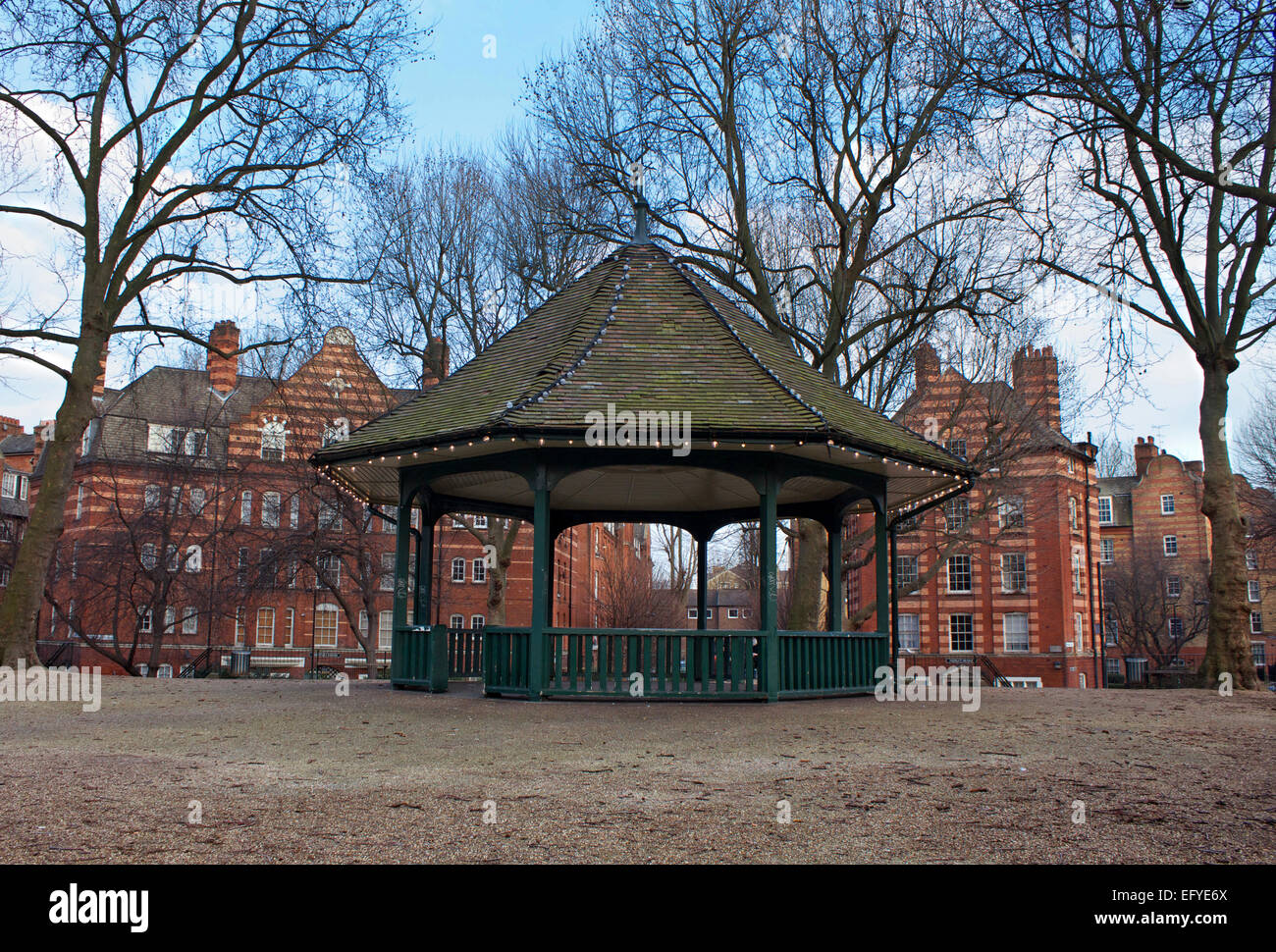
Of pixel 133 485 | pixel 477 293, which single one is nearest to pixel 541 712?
pixel 477 293

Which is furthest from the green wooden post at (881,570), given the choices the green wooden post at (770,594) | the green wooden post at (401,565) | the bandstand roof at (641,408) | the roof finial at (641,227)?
the green wooden post at (401,565)

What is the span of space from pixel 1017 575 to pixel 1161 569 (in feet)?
36.0

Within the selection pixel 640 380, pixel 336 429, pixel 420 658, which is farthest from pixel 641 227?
pixel 336 429

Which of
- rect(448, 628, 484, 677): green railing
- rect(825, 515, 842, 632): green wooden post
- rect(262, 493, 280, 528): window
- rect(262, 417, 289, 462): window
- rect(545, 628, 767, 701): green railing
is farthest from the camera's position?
rect(262, 417, 289, 462): window

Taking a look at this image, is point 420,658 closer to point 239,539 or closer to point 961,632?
point 239,539

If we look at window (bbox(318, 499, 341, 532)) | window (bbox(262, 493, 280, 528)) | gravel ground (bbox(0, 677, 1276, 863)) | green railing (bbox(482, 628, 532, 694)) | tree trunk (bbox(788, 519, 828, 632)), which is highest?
window (bbox(262, 493, 280, 528))

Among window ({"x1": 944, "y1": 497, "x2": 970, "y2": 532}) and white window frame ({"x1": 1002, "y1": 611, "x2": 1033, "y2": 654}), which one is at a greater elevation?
window ({"x1": 944, "y1": 497, "x2": 970, "y2": 532})

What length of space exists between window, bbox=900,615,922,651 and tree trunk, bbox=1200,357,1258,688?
126 ft

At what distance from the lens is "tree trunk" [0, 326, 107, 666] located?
17.5m

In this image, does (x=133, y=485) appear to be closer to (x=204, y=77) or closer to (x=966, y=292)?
(x=204, y=77)

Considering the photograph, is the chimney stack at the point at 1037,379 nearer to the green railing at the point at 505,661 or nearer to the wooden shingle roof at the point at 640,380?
the wooden shingle roof at the point at 640,380

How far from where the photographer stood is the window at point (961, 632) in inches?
2169

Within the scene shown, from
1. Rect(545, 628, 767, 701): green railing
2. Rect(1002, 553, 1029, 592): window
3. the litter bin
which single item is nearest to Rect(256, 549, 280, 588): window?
the litter bin

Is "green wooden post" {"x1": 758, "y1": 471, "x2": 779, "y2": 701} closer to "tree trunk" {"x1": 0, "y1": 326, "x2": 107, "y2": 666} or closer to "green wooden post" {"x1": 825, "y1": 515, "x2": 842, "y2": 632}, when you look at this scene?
"green wooden post" {"x1": 825, "y1": 515, "x2": 842, "y2": 632}
